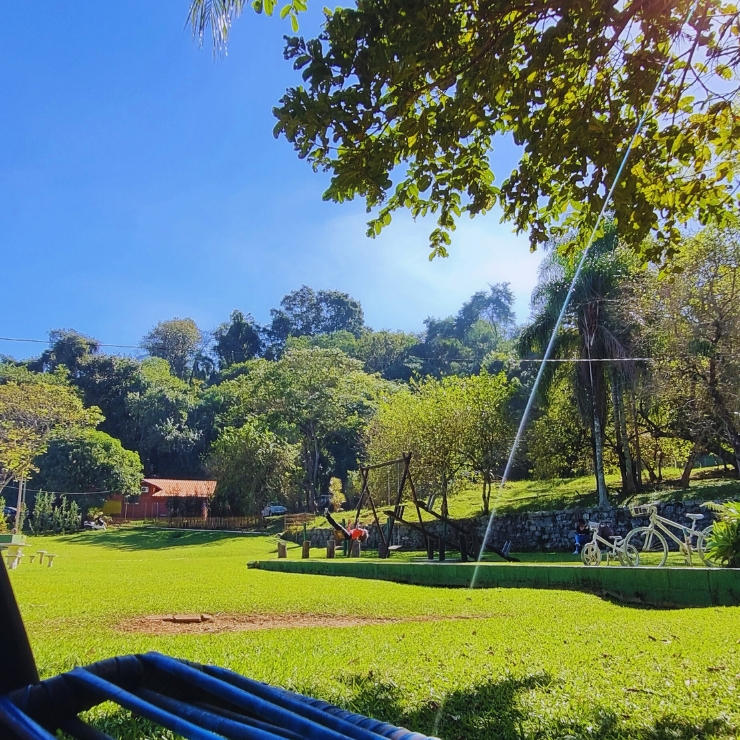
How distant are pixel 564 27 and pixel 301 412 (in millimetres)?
35256

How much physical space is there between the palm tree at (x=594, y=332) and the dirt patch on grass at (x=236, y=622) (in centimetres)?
1348

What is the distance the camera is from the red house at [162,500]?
139 feet

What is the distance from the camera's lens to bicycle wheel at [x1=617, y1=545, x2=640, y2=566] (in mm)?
9784

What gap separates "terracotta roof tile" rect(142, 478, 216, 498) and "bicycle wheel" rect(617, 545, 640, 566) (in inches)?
1426

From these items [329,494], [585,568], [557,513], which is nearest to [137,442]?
[329,494]

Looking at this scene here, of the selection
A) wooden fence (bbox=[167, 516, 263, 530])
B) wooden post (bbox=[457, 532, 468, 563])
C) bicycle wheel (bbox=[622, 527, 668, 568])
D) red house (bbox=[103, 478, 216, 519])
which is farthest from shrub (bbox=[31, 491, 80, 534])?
bicycle wheel (bbox=[622, 527, 668, 568])

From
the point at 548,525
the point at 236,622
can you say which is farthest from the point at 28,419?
the point at 236,622

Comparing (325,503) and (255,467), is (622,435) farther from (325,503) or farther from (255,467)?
(325,503)

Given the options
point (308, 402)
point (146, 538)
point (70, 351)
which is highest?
point (70, 351)

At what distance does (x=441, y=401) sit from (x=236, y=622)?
1675 cm

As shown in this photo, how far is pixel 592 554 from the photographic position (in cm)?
1073

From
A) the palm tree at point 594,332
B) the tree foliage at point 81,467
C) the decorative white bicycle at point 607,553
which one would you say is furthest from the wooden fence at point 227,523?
the decorative white bicycle at point 607,553

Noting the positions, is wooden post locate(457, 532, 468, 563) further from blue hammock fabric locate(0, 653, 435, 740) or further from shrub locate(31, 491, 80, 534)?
shrub locate(31, 491, 80, 534)

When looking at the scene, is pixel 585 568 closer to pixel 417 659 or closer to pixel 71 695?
pixel 417 659
